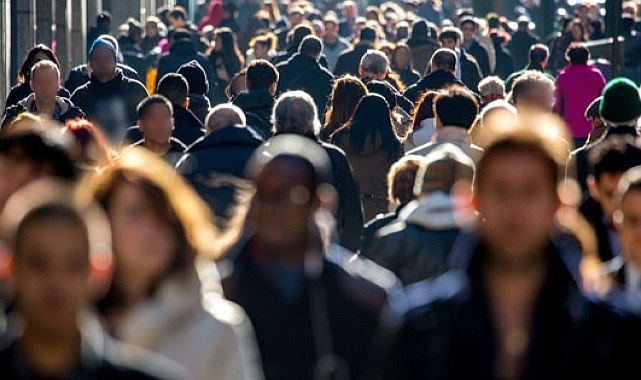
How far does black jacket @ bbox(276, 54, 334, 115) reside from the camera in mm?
18953

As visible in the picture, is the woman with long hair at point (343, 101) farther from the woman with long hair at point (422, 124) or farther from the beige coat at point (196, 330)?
the beige coat at point (196, 330)

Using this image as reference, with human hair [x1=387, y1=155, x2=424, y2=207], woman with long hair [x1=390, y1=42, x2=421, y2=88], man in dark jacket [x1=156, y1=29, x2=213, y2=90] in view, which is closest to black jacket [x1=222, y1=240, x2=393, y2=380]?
human hair [x1=387, y1=155, x2=424, y2=207]

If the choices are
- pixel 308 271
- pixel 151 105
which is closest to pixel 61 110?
pixel 151 105

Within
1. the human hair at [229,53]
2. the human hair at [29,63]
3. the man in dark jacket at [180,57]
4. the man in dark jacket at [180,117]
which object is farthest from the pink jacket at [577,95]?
the human hair at [229,53]

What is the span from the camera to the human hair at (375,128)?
13.3m

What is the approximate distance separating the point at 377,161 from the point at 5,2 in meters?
9.34

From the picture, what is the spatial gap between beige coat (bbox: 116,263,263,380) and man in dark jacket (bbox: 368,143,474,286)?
95.1 inches

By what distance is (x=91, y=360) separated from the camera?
4.01m

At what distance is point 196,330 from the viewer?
549 centimetres

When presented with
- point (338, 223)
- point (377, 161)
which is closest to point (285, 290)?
point (338, 223)

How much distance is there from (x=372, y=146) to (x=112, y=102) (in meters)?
3.28

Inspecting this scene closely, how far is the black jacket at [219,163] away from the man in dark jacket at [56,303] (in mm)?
5709

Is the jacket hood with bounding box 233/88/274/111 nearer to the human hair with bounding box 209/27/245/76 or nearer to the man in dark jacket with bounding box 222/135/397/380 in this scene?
the man in dark jacket with bounding box 222/135/397/380

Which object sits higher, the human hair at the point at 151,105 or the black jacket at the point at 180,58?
the human hair at the point at 151,105
